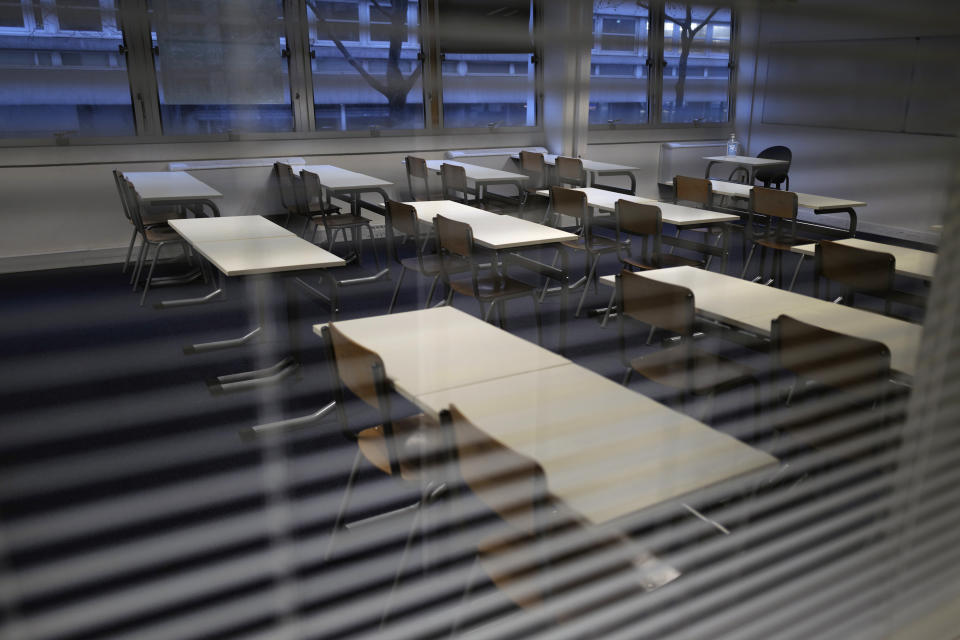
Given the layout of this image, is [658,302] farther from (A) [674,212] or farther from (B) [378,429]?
(A) [674,212]

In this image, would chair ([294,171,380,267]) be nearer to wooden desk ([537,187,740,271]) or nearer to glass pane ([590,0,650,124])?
wooden desk ([537,187,740,271])

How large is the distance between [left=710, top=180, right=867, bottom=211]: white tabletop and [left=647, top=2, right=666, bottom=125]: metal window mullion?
4152 millimetres

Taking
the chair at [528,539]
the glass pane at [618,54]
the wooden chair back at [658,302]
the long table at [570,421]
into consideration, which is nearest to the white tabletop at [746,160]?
the wooden chair back at [658,302]

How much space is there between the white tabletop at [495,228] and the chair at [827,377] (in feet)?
5.19

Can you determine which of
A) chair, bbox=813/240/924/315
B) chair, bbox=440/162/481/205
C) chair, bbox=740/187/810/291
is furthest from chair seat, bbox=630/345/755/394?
chair, bbox=440/162/481/205

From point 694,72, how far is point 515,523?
0.80 meters

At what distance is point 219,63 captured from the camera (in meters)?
0.59

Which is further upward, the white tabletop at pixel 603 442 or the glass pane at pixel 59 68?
the glass pane at pixel 59 68

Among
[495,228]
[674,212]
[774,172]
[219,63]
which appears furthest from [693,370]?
[774,172]

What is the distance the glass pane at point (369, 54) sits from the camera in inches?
24.1

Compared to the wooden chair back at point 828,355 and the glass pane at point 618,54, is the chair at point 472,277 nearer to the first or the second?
the wooden chair back at point 828,355

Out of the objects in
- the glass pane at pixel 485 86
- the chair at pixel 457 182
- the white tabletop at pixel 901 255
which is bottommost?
the white tabletop at pixel 901 255

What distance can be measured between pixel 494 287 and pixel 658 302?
121 cm

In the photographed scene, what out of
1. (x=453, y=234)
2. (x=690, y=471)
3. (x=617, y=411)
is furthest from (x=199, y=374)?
(x=690, y=471)
